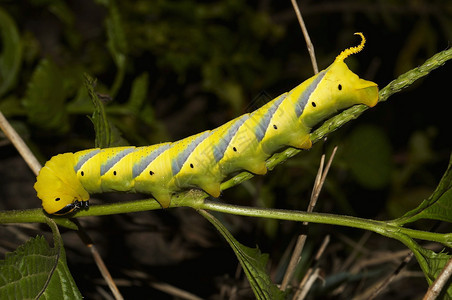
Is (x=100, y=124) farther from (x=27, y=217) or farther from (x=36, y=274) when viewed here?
(x=36, y=274)

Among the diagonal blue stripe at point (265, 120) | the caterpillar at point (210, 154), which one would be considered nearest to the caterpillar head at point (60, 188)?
the caterpillar at point (210, 154)

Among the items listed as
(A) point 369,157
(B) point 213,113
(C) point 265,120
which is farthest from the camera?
(B) point 213,113

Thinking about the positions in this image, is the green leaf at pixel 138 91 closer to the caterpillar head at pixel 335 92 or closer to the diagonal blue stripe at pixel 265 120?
the diagonal blue stripe at pixel 265 120

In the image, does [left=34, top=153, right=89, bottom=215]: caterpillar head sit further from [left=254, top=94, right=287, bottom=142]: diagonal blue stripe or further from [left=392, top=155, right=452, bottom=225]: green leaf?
[left=392, top=155, right=452, bottom=225]: green leaf

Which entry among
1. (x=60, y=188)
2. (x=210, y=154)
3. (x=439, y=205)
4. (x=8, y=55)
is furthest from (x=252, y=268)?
(x=8, y=55)

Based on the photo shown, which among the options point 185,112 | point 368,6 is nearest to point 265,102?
point 185,112

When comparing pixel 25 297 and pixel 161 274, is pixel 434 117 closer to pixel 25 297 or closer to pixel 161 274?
pixel 161 274

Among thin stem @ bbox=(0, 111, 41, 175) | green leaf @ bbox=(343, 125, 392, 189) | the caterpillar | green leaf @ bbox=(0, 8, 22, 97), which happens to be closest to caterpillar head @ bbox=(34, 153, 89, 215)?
the caterpillar

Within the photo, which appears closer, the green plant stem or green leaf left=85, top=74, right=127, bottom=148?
the green plant stem
